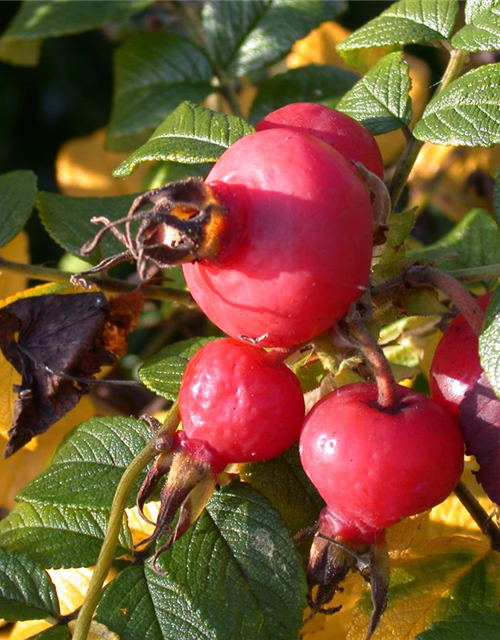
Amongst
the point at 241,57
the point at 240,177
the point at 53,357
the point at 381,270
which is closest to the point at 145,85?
the point at 241,57

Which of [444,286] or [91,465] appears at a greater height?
[444,286]

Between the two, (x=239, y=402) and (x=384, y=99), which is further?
(x=384, y=99)

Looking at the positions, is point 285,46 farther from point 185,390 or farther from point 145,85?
point 185,390

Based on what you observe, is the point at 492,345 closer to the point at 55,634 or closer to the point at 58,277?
the point at 55,634

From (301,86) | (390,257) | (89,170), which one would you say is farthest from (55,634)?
(89,170)

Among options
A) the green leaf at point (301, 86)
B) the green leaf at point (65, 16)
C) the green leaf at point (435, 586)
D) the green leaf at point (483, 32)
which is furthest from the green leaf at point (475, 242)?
the green leaf at point (65, 16)

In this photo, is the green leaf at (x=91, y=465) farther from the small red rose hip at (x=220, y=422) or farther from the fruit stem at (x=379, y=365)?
the fruit stem at (x=379, y=365)

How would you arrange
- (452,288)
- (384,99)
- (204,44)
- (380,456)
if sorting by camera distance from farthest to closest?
(204,44)
(384,99)
(452,288)
(380,456)

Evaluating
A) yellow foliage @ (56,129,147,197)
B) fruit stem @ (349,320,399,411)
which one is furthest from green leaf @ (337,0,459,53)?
yellow foliage @ (56,129,147,197)

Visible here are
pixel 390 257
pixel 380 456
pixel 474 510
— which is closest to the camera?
pixel 380 456
